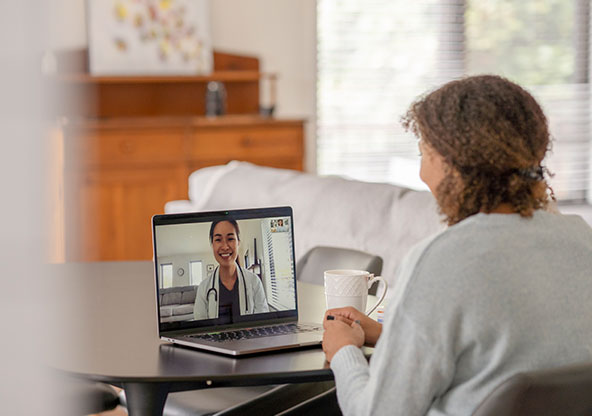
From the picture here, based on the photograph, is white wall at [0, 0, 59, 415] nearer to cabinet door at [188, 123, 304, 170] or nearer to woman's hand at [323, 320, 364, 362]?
woman's hand at [323, 320, 364, 362]

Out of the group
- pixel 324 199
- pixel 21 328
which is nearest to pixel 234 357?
pixel 21 328

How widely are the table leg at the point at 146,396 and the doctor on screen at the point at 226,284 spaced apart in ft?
0.57

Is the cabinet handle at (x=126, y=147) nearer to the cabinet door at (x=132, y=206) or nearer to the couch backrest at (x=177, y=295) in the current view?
the cabinet door at (x=132, y=206)

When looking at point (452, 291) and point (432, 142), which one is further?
point (432, 142)

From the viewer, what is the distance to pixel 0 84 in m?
0.29

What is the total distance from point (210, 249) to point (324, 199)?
57.0 inches

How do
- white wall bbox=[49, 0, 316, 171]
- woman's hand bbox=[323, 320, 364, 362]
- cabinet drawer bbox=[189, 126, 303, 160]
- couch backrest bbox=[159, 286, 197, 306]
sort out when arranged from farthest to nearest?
1. white wall bbox=[49, 0, 316, 171]
2. cabinet drawer bbox=[189, 126, 303, 160]
3. couch backrest bbox=[159, 286, 197, 306]
4. woman's hand bbox=[323, 320, 364, 362]

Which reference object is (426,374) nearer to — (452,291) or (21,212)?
(452,291)

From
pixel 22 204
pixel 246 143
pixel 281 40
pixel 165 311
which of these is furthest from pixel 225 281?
pixel 281 40

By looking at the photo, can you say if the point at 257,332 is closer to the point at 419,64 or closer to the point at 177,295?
the point at 177,295

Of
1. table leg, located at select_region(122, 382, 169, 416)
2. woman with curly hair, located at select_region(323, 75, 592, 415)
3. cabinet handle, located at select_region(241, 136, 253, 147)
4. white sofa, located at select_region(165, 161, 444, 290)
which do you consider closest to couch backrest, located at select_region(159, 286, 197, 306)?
table leg, located at select_region(122, 382, 169, 416)

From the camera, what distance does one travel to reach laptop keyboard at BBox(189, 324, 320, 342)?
130cm

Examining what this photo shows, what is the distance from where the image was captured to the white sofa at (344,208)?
8.29 ft

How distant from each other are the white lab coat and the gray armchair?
1.55 feet
